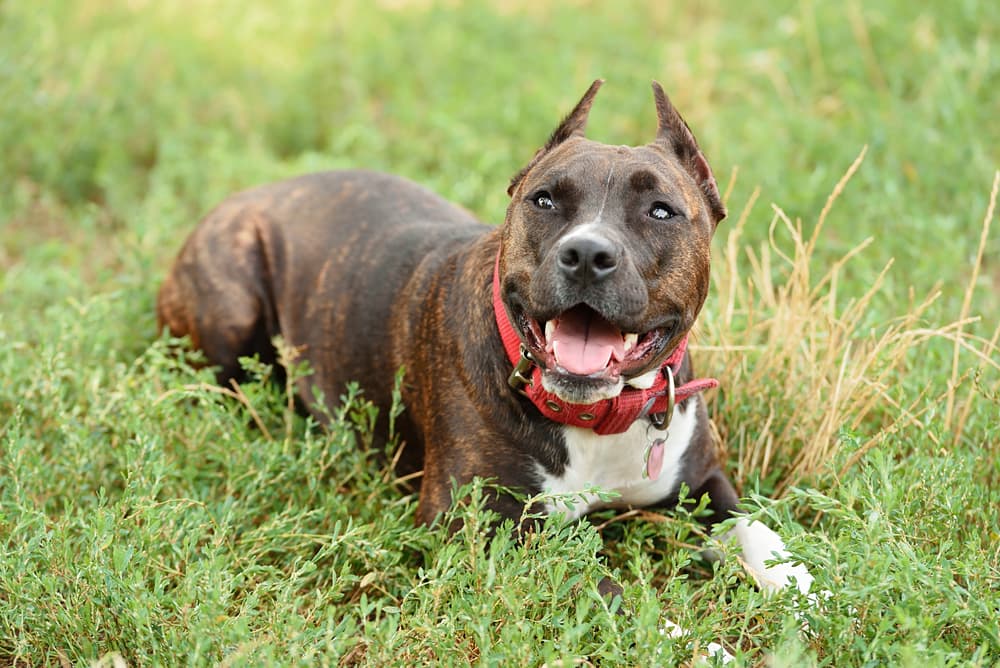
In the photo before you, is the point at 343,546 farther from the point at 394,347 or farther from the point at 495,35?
the point at 495,35

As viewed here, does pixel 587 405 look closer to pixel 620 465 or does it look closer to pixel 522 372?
pixel 522 372

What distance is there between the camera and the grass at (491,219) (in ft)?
9.78

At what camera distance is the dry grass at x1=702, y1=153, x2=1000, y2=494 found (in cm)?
400

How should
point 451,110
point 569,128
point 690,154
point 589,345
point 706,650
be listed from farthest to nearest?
point 451,110 < point 569,128 < point 690,154 < point 589,345 < point 706,650

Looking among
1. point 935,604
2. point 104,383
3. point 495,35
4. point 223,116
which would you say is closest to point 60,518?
point 104,383

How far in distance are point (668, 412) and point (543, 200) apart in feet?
2.48

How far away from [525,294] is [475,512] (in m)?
0.66

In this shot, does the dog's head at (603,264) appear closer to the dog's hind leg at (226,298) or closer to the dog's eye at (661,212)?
the dog's eye at (661,212)

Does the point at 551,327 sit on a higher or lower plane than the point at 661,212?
lower

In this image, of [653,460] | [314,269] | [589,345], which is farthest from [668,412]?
[314,269]

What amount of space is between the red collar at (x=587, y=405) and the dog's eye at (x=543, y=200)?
228mm

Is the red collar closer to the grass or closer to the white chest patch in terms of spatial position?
the white chest patch

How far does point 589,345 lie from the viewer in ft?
10.6

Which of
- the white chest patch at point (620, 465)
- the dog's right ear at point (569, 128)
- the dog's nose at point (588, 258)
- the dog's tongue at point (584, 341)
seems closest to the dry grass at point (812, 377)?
the white chest patch at point (620, 465)
